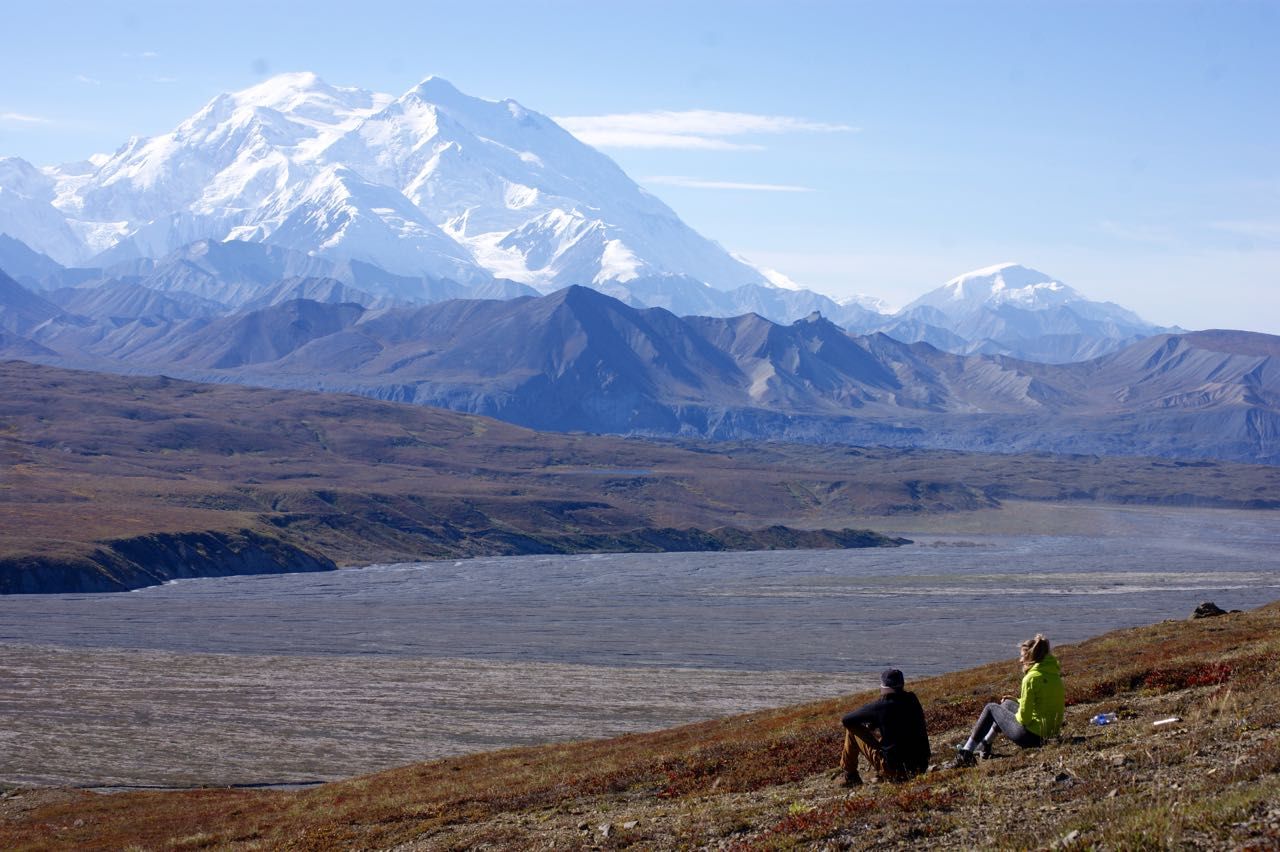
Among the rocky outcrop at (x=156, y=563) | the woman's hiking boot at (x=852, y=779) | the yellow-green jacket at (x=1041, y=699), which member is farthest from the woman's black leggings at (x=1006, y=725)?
the rocky outcrop at (x=156, y=563)

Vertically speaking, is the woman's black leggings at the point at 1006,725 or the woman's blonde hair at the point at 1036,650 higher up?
the woman's blonde hair at the point at 1036,650

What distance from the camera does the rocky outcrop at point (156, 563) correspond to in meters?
113

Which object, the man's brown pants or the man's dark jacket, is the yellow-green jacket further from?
the man's brown pants

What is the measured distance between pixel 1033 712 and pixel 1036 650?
95 centimetres

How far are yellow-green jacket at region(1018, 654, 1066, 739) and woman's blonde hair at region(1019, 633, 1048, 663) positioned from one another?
10cm

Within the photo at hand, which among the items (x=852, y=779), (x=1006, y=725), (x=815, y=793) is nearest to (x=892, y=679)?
(x=852, y=779)

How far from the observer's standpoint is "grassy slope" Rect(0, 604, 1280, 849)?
16391 millimetres

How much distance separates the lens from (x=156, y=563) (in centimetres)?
12619

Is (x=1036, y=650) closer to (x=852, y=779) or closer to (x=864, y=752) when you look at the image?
(x=864, y=752)

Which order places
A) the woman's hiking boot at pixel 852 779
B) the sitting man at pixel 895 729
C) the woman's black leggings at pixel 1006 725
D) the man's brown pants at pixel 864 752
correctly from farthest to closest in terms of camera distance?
the woman's hiking boot at pixel 852 779 → the woman's black leggings at pixel 1006 725 → the man's brown pants at pixel 864 752 → the sitting man at pixel 895 729

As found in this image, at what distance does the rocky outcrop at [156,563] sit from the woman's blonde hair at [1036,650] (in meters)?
105

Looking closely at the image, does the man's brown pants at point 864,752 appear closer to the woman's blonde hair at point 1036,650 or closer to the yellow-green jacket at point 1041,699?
the yellow-green jacket at point 1041,699

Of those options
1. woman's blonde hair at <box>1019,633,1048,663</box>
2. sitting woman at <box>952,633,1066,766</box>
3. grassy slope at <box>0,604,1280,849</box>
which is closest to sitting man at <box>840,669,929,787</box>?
grassy slope at <box>0,604,1280,849</box>

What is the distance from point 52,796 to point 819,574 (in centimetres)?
10173
